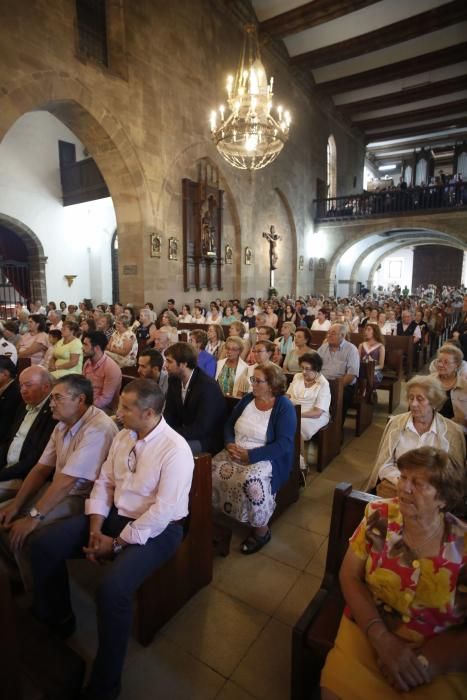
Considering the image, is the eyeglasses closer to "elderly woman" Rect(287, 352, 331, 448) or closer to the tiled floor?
the tiled floor

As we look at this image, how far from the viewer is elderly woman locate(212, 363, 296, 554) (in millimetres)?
2521

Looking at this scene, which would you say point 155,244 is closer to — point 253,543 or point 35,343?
point 35,343

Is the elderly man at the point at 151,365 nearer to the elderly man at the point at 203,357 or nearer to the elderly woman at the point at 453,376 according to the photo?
the elderly man at the point at 203,357

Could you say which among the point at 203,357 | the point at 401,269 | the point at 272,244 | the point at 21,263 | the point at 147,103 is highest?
the point at 147,103

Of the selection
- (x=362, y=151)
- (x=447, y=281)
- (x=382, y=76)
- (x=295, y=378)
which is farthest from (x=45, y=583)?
(x=447, y=281)

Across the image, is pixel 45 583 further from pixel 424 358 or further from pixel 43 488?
pixel 424 358

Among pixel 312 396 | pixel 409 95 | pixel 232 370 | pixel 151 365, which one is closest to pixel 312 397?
pixel 312 396

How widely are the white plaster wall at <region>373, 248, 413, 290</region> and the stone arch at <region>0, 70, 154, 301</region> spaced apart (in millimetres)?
22612

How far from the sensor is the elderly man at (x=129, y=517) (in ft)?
5.90

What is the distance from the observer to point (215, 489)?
263 centimetres

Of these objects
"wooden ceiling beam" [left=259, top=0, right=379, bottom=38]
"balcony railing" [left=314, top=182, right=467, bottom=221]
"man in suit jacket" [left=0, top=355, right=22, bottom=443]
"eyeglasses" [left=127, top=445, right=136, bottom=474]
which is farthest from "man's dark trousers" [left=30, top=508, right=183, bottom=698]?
"balcony railing" [left=314, top=182, right=467, bottom=221]

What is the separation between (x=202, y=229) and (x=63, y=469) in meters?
9.58

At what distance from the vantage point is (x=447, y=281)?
26938mm

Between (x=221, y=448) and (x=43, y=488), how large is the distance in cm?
122
